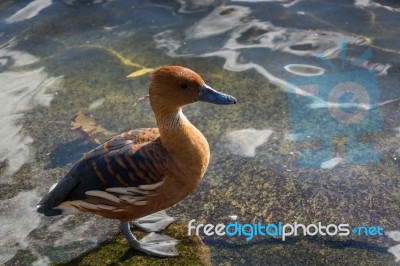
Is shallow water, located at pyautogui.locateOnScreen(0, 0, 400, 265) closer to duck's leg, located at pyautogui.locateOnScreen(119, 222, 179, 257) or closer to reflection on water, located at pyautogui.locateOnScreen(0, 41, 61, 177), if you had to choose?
reflection on water, located at pyautogui.locateOnScreen(0, 41, 61, 177)

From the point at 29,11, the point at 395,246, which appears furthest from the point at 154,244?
the point at 29,11

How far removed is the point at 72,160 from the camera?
439 cm

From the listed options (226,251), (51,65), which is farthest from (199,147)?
(51,65)

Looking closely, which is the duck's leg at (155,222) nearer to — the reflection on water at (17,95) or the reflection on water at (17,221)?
the reflection on water at (17,221)

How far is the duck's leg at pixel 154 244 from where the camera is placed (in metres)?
3.44

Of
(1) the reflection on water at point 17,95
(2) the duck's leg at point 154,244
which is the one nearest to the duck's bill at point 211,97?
(2) the duck's leg at point 154,244

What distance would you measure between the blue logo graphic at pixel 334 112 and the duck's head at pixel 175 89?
4.15 feet

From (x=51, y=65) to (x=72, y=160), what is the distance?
5.91 ft

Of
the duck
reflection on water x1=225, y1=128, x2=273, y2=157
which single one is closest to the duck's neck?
the duck

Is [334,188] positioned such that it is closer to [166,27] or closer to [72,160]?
A: [72,160]

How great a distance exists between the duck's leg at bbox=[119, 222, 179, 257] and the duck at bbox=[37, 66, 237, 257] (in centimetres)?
4

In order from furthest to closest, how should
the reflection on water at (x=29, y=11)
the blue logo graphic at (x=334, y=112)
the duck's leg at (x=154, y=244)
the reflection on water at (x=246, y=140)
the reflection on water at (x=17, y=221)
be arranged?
1. the reflection on water at (x=29, y=11)
2. the reflection on water at (x=246, y=140)
3. the blue logo graphic at (x=334, y=112)
4. the reflection on water at (x=17, y=221)
5. the duck's leg at (x=154, y=244)

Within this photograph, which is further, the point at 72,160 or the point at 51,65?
the point at 51,65

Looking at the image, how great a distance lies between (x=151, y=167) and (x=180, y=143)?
0.24 m
